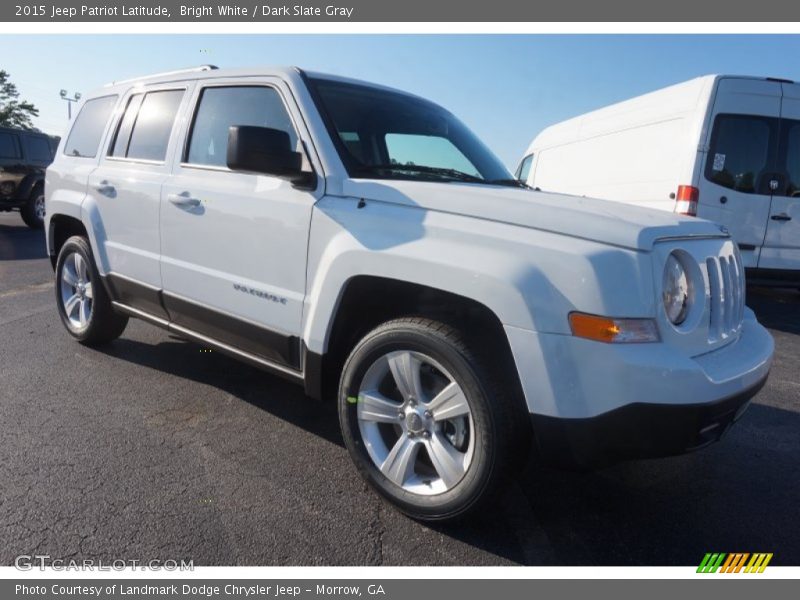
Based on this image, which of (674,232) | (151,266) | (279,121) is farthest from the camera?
(151,266)

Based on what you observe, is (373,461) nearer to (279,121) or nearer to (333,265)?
(333,265)

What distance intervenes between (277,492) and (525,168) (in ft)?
37.0

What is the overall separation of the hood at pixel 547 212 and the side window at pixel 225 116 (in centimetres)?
74

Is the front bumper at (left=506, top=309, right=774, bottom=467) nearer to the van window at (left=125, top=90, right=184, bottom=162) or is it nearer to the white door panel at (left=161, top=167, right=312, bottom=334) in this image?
the white door panel at (left=161, top=167, right=312, bottom=334)

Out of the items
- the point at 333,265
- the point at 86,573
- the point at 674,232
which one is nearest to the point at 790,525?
the point at 674,232

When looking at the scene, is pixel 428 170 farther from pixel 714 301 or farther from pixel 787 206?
pixel 787 206

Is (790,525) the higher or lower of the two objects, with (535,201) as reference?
lower

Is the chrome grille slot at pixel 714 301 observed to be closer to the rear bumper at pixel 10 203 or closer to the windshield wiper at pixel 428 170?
the windshield wiper at pixel 428 170

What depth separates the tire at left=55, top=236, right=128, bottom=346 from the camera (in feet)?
14.3

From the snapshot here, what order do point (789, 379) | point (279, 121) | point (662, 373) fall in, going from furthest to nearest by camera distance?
1. point (789, 379)
2. point (279, 121)
3. point (662, 373)

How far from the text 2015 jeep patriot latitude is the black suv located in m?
10.4

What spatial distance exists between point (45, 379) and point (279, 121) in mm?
2419

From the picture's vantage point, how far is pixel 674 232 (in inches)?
91.6

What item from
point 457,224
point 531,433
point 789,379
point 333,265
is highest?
point 457,224
